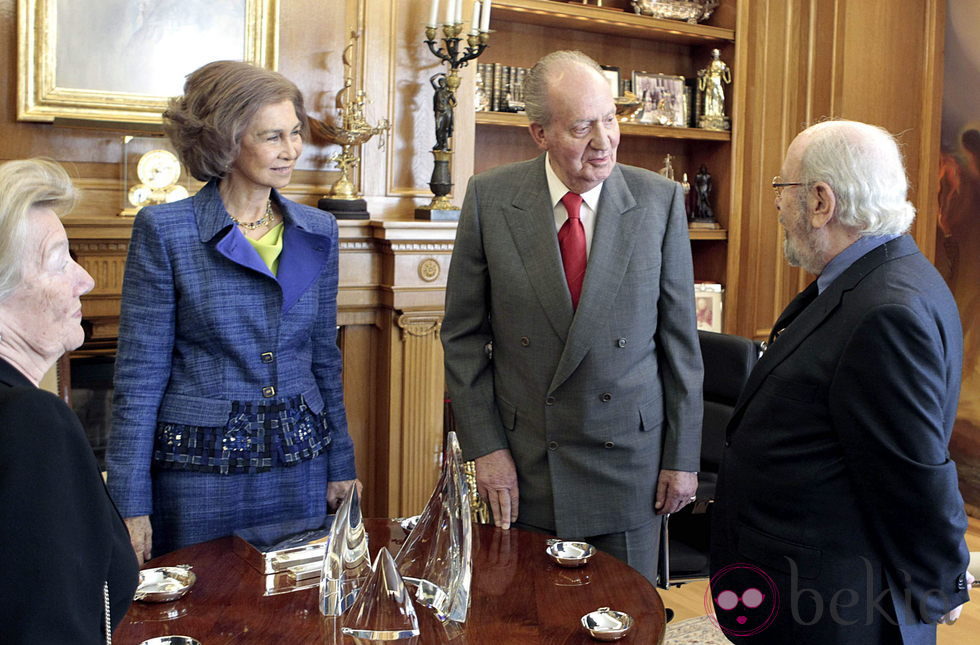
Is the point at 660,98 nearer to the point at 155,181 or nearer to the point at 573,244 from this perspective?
the point at 155,181

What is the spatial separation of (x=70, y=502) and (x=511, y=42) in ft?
13.0

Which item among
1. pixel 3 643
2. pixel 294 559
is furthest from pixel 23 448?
pixel 294 559

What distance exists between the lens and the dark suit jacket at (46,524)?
0.94m

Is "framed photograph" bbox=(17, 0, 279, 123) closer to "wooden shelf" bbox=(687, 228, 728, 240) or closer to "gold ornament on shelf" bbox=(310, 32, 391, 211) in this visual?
"gold ornament on shelf" bbox=(310, 32, 391, 211)

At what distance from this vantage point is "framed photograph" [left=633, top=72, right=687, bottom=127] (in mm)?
4797

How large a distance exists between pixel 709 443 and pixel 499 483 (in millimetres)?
1248

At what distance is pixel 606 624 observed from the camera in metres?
1.42

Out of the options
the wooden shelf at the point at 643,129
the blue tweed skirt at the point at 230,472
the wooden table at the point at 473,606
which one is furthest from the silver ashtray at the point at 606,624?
the wooden shelf at the point at 643,129

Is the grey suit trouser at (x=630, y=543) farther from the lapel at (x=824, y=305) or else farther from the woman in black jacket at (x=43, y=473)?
the woman in black jacket at (x=43, y=473)

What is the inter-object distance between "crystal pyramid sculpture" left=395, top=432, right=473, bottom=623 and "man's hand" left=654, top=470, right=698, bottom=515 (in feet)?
2.18

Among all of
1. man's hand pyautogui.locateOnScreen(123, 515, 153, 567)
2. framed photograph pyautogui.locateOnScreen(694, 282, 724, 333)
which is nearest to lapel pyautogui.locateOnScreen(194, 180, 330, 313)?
man's hand pyautogui.locateOnScreen(123, 515, 153, 567)

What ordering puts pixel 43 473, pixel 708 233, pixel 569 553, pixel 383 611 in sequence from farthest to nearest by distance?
pixel 708 233, pixel 569 553, pixel 383 611, pixel 43 473

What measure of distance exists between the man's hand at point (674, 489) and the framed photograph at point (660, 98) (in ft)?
10.0

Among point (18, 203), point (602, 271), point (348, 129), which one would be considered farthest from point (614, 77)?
point (18, 203)
